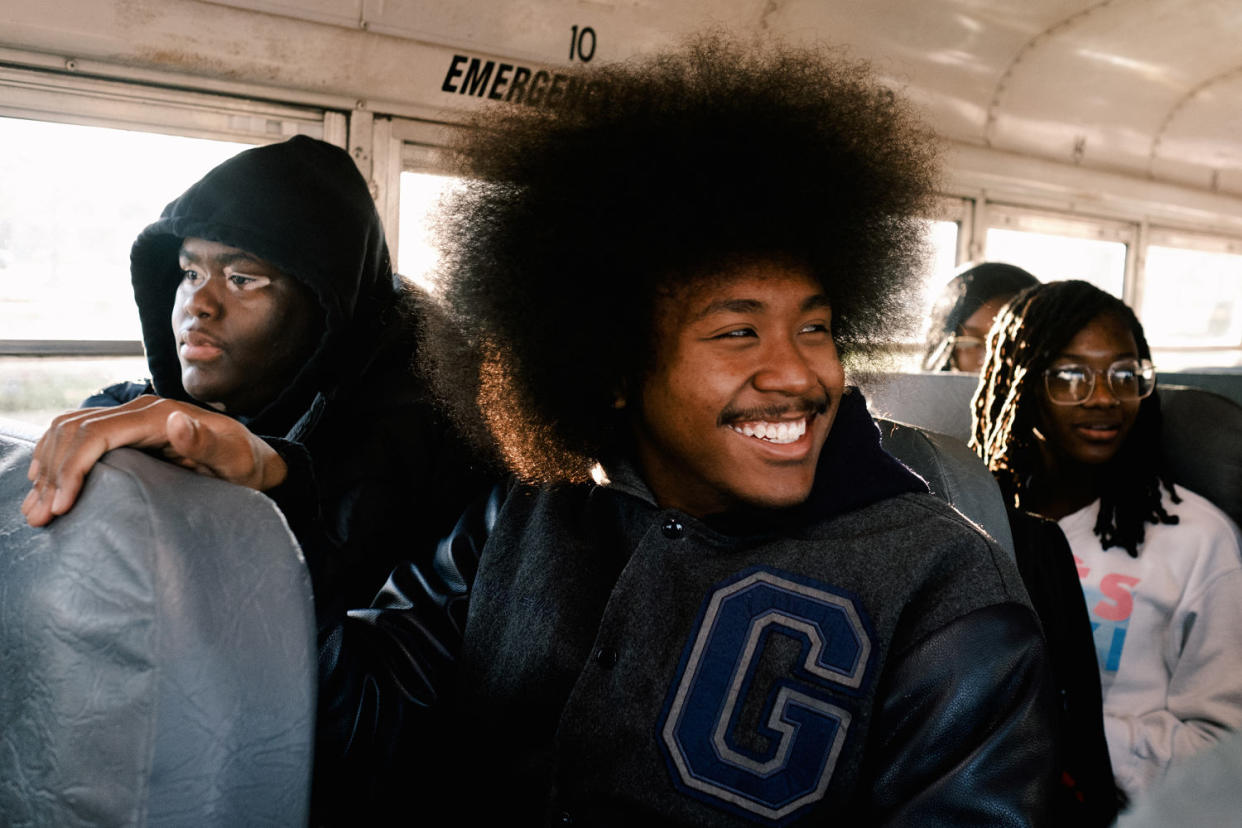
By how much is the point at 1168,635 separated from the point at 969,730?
118 cm

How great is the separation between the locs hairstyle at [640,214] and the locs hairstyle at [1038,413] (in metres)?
0.78

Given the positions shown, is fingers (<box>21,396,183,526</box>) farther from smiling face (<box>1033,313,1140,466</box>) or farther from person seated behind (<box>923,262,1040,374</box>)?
person seated behind (<box>923,262,1040,374</box>)

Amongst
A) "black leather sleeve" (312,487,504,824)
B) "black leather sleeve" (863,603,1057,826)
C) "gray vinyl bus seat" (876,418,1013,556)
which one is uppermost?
"gray vinyl bus seat" (876,418,1013,556)

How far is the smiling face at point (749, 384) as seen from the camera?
4.56 ft

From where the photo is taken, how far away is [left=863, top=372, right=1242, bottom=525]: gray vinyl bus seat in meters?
2.21

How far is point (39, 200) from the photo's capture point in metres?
2.89

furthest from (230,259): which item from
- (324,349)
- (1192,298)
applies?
(1192,298)

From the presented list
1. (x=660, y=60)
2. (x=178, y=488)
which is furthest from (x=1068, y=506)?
(x=178, y=488)

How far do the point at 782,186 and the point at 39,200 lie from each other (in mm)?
2370

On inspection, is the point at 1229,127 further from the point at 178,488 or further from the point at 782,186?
the point at 178,488

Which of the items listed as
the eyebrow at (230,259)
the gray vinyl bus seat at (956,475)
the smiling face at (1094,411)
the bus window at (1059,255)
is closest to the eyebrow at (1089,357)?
the smiling face at (1094,411)

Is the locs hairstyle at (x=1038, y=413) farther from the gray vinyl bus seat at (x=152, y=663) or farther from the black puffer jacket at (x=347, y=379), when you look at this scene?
the gray vinyl bus seat at (x=152, y=663)

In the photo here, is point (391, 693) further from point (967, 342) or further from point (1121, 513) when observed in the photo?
point (967, 342)

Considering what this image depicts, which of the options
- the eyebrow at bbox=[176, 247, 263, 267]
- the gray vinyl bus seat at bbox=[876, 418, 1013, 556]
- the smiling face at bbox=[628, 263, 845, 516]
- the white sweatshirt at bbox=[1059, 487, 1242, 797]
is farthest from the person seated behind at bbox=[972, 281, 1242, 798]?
the eyebrow at bbox=[176, 247, 263, 267]
